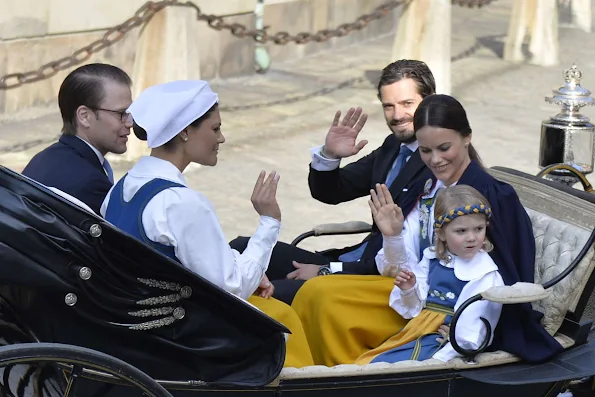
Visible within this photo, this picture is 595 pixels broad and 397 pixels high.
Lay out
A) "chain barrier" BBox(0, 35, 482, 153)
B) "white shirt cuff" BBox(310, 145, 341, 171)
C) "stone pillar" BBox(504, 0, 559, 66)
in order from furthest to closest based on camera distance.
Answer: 1. "stone pillar" BBox(504, 0, 559, 66)
2. "chain barrier" BBox(0, 35, 482, 153)
3. "white shirt cuff" BBox(310, 145, 341, 171)

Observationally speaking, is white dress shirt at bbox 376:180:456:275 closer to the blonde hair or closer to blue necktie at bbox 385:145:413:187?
the blonde hair

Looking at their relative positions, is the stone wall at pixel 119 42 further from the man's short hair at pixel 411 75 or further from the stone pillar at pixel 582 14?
the stone pillar at pixel 582 14

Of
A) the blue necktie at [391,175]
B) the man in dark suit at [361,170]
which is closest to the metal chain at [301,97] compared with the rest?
the man in dark suit at [361,170]

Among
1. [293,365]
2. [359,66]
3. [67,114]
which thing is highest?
[67,114]

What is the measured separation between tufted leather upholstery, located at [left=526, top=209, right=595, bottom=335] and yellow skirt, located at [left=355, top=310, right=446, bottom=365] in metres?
0.40

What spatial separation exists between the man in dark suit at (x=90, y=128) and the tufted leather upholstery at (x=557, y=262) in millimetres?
1583

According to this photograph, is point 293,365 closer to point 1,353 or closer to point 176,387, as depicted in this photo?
point 176,387

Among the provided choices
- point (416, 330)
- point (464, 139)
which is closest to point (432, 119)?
point (464, 139)

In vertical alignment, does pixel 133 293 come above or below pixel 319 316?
above

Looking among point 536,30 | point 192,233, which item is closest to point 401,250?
point 192,233

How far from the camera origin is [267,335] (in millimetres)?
3275

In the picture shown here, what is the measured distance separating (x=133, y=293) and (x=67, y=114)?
4.12 feet

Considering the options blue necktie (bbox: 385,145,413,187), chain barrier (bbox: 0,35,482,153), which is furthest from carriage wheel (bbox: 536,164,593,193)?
chain barrier (bbox: 0,35,482,153)

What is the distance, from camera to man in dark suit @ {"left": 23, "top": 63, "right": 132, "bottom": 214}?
3.91 m
